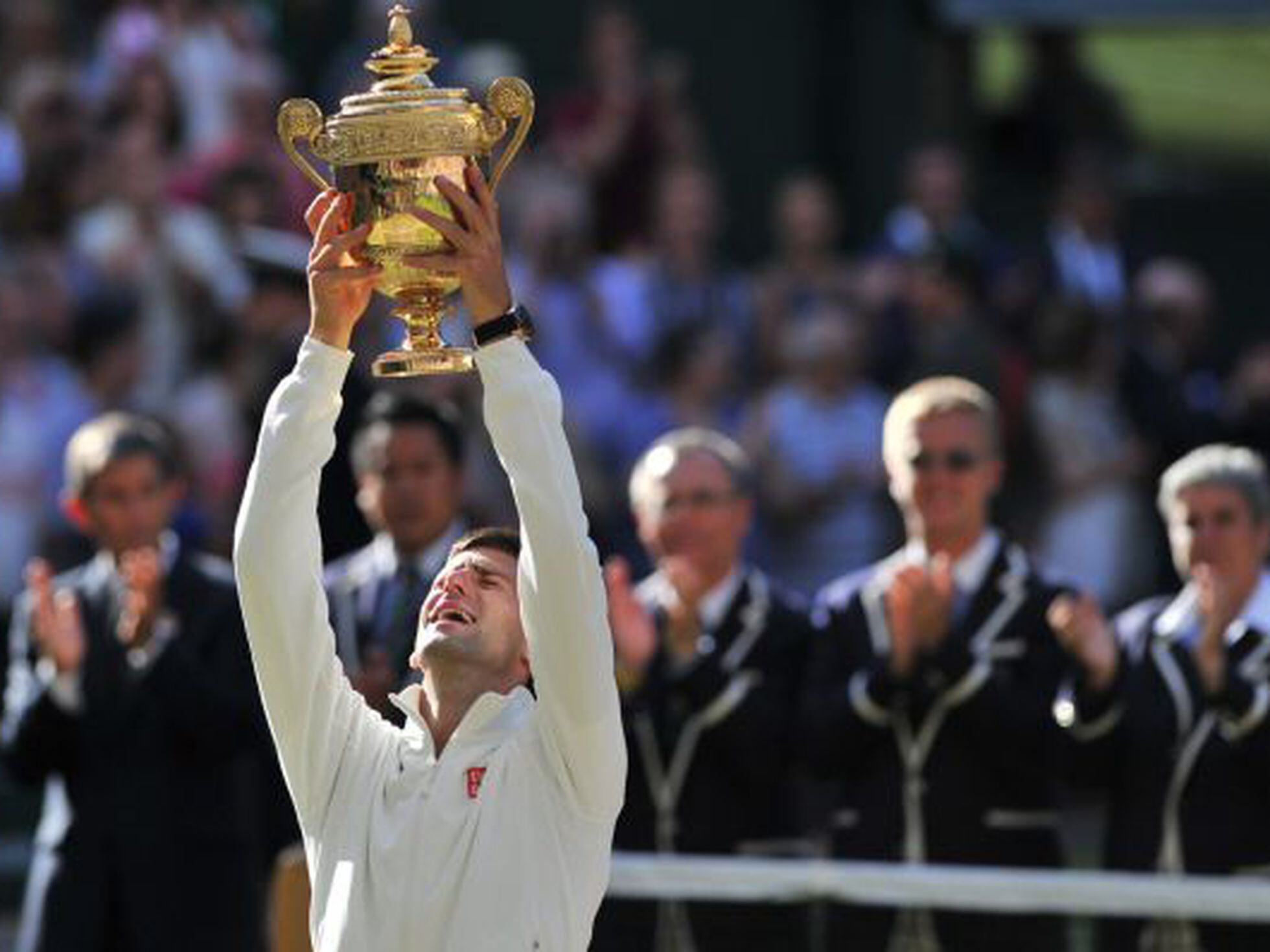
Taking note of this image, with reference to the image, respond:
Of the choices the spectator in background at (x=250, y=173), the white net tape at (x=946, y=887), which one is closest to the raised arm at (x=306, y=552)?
the white net tape at (x=946, y=887)

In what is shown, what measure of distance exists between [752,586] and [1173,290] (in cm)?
522

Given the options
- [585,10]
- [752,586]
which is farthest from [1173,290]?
[752,586]

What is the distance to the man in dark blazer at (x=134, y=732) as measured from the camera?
33.4 ft

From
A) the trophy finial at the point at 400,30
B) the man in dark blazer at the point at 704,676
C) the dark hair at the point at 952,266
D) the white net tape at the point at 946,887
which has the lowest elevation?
the white net tape at the point at 946,887

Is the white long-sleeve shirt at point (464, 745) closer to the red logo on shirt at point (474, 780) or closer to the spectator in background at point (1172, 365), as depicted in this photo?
the red logo on shirt at point (474, 780)

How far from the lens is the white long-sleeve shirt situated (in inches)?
270

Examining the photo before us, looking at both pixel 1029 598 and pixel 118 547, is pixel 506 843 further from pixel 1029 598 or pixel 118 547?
pixel 118 547

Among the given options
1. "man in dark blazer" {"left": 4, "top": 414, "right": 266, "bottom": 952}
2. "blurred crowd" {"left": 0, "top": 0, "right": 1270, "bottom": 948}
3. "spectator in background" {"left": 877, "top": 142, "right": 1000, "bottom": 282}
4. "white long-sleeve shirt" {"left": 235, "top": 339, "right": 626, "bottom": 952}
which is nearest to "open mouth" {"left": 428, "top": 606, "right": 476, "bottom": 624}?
"white long-sleeve shirt" {"left": 235, "top": 339, "right": 626, "bottom": 952}

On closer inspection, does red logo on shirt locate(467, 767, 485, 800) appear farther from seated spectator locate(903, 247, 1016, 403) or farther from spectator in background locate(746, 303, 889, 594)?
spectator in background locate(746, 303, 889, 594)

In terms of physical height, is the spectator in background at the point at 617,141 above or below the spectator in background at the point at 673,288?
above

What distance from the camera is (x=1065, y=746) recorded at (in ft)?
31.1

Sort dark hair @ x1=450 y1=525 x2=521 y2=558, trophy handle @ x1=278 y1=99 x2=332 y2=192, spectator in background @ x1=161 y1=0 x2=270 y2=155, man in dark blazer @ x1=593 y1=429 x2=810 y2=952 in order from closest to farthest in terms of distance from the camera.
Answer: trophy handle @ x1=278 y1=99 x2=332 y2=192, dark hair @ x1=450 y1=525 x2=521 y2=558, man in dark blazer @ x1=593 y1=429 x2=810 y2=952, spectator in background @ x1=161 y1=0 x2=270 y2=155

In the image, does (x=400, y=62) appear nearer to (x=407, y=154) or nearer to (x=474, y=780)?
(x=407, y=154)

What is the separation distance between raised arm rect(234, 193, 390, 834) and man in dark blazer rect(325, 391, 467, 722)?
2.77 m
